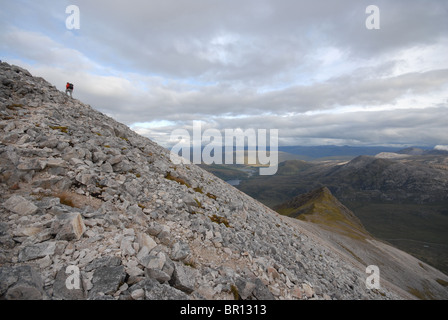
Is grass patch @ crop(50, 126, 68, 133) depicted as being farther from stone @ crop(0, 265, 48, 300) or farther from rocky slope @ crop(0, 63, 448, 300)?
stone @ crop(0, 265, 48, 300)

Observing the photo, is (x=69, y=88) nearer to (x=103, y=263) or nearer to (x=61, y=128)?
(x=61, y=128)

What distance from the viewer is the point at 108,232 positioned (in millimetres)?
10805

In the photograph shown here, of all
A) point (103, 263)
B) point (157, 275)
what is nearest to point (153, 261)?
point (157, 275)

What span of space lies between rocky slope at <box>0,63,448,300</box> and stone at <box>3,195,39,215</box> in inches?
1.7

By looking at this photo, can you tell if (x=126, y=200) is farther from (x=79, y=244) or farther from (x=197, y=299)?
(x=197, y=299)

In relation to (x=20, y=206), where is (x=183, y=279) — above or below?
below

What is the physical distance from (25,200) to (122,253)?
19.6 ft

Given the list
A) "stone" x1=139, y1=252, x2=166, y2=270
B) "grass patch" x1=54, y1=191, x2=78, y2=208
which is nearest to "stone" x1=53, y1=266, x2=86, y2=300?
"stone" x1=139, y1=252, x2=166, y2=270

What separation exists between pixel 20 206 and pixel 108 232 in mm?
4425

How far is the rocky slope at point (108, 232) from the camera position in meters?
8.34

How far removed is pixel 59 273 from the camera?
8.04 metres

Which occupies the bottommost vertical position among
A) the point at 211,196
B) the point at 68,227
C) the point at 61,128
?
the point at 211,196

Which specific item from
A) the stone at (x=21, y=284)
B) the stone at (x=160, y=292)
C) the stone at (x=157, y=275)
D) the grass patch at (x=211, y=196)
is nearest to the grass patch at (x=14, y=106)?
the stone at (x=21, y=284)
